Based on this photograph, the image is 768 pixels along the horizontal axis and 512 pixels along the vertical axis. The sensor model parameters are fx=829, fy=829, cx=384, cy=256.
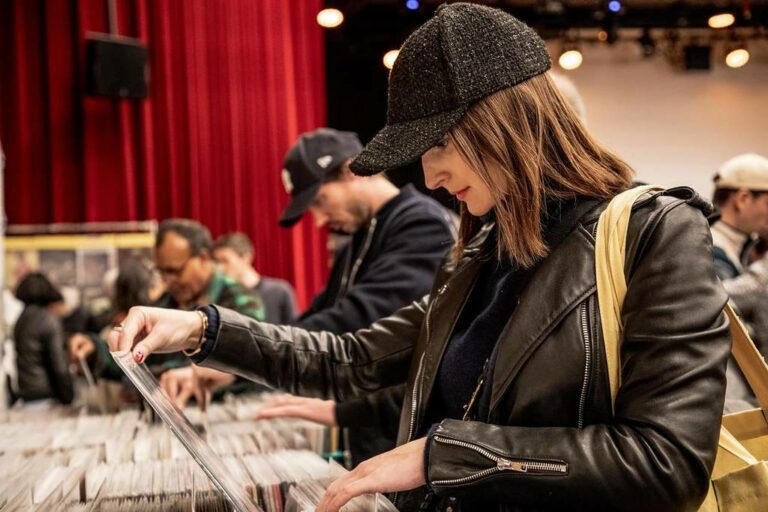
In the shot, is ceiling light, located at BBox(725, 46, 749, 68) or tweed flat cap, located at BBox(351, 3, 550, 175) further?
ceiling light, located at BBox(725, 46, 749, 68)

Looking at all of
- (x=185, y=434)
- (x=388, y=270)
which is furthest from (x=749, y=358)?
(x=388, y=270)

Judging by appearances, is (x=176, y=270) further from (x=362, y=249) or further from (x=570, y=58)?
(x=570, y=58)

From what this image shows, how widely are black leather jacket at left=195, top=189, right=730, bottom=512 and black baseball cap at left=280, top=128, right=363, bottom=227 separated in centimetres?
158

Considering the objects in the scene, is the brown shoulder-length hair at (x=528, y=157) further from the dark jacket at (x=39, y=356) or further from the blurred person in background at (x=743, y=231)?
the dark jacket at (x=39, y=356)

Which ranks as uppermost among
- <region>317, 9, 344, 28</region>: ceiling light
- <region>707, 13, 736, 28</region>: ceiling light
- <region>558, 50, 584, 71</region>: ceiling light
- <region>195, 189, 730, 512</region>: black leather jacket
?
<region>707, 13, 736, 28</region>: ceiling light

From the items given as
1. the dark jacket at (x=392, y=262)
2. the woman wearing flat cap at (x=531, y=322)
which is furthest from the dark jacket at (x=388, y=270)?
the woman wearing flat cap at (x=531, y=322)

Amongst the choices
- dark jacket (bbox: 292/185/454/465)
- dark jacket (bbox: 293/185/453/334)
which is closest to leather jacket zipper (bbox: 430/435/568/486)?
dark jacket (bbox: 292/185/454/465)

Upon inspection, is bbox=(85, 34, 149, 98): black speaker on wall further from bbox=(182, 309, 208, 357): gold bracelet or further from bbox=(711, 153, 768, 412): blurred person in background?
bbox=(182, 309, 208, 357): gold bracelet

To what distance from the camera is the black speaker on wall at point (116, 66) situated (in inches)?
261

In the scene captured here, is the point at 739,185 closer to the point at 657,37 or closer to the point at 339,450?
the point at 339,450

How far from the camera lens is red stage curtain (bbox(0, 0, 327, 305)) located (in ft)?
22.4

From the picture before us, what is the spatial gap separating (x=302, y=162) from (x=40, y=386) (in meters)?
2.78

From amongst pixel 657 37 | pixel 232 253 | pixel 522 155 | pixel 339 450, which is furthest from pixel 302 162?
pixel 657 37

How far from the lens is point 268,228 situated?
7.48m
